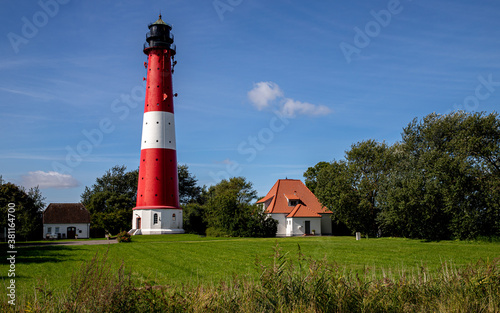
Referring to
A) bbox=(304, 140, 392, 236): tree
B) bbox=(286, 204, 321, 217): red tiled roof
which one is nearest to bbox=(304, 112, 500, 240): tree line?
bbox=(304, 140, 392, 236): tree

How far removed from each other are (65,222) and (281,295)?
48978 millimetres

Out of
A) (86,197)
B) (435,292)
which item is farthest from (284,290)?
(86,197)

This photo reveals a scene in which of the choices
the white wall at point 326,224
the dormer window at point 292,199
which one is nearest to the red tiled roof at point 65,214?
the dormer window at point 292,199

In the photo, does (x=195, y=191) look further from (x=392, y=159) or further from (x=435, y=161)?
(x=435, y=161)

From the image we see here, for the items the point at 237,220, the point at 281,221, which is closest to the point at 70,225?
the point at 237,220

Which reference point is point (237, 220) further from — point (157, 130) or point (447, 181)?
point (447, 181)

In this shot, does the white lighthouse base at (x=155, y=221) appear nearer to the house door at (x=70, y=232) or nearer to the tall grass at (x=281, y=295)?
the house door at (x=70, y=232)

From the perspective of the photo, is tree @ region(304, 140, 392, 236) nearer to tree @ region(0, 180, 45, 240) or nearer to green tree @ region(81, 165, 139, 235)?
green tree @ region(81, 165, 139, 235)

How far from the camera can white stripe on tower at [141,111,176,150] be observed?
140ft

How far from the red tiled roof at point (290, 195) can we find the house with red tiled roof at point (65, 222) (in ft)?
74.2

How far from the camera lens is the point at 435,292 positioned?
7.85m

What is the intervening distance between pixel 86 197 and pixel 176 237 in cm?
3311

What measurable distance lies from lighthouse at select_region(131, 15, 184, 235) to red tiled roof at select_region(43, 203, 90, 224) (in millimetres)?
10707

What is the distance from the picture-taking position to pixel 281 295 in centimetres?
711
